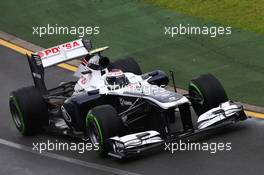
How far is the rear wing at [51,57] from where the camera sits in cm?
1830

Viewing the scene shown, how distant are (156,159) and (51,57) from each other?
3.79 m

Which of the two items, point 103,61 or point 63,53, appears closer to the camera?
point 103,61

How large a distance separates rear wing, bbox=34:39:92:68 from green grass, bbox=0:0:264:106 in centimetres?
232

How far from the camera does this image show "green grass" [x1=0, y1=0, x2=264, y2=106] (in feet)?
65.0

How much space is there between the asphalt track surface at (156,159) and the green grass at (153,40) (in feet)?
5.07

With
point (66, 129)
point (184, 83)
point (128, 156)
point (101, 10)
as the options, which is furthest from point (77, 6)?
point (128, 156)

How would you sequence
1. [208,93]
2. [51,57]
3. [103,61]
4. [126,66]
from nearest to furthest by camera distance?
1. [208,93]
2. [103,61]
3. [51,57]
4. [126,66]

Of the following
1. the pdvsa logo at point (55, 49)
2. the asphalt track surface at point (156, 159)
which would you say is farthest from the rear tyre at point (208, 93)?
the pdvsa logo at point (55, 49)

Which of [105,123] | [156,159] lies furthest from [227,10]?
[105,123]

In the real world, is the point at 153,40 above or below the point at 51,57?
below

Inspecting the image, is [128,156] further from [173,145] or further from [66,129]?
[66,129]

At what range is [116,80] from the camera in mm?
17141

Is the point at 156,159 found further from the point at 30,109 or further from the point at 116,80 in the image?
the point at 30,109

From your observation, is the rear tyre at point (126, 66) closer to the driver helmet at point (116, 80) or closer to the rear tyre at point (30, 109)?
the driver helmet at point (116, 80)
